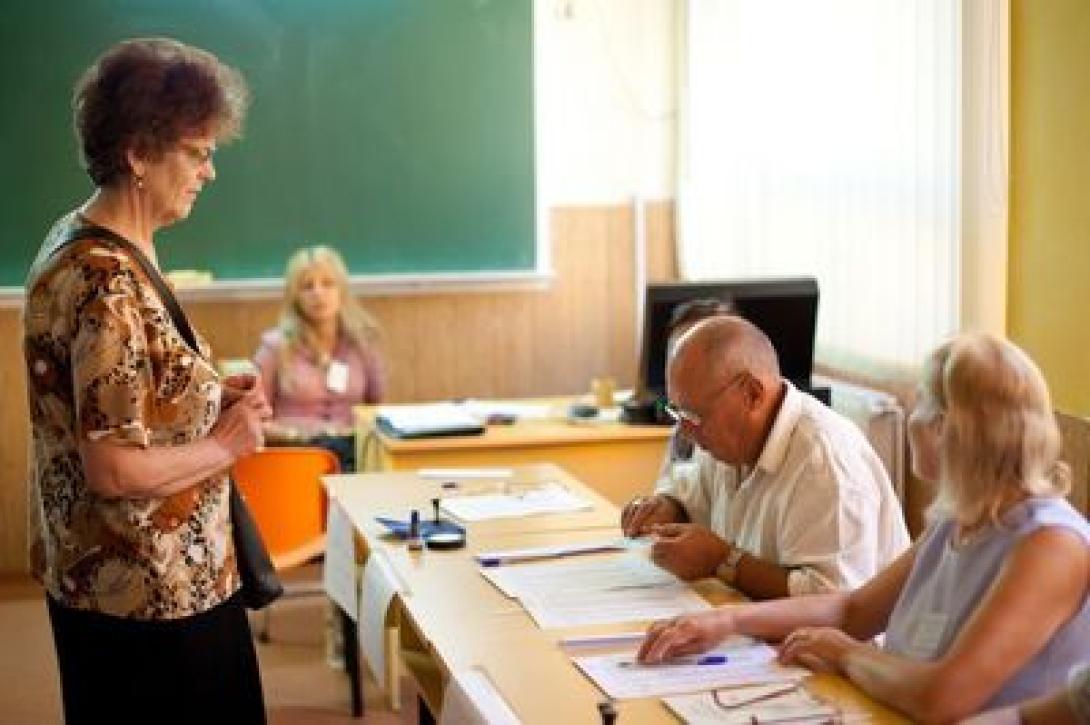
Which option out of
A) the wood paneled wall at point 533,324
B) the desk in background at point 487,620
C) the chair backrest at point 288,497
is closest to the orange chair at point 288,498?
the chair backrest at point 288,497

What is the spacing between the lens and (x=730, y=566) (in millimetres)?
3105

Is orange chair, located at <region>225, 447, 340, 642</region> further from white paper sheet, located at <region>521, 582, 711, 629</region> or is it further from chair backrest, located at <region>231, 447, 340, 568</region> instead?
white paper sheet, located at <region>521, 582, 711, 629</region>

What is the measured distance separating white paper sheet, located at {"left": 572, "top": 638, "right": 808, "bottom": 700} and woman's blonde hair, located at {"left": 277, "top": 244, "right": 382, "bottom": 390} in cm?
367

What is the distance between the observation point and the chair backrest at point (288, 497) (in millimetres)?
5031

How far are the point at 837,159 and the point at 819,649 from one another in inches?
128

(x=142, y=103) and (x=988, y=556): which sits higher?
(x=142, y=103)

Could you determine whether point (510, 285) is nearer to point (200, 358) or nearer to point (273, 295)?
point (273, 295)

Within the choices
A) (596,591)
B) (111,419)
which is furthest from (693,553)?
(111,419)

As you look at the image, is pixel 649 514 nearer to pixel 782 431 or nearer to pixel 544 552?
pixel 544 552

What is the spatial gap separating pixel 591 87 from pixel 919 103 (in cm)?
218

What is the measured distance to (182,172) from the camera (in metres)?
2.68

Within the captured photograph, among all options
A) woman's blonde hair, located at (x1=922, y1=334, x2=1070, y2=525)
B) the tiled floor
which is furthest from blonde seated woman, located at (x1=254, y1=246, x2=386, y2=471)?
woman's blonde hair, located at (x1=922, y1=334, x2=1070, y2=525)

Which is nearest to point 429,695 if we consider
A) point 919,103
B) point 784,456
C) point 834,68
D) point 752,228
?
point 784,456

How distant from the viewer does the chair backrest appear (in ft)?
16.5
